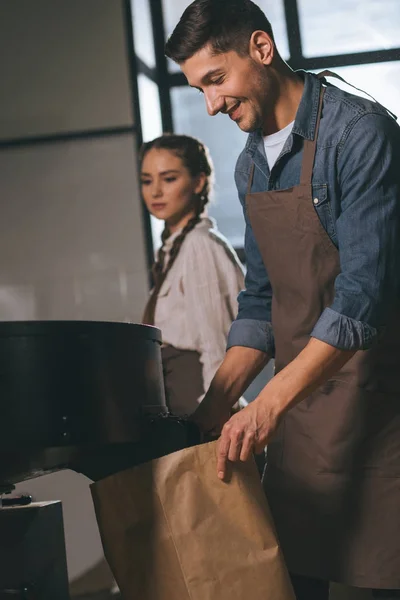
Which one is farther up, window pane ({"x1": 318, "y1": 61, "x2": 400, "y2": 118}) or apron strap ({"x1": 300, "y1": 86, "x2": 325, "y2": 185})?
window pane ({"x1": 318, "y1": 61, "x2": 400, "y2": 118})

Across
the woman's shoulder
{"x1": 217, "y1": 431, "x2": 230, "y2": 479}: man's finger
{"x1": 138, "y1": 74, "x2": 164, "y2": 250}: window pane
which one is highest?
{"x1": 138, "y1": 74, "x2": 164, "y2": 250}: window pane

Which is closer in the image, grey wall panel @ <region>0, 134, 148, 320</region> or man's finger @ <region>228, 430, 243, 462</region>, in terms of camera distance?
man's finger @ <region>228, 430, 243, 462</region>

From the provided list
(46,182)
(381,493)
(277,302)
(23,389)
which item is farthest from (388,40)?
(23,389)

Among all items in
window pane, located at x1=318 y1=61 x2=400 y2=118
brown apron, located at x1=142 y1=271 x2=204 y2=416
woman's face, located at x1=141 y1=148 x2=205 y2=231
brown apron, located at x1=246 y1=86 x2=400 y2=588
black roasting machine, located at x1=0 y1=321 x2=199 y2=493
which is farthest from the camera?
window pane, located at x1=318 y1=61 x2=400 y2=118

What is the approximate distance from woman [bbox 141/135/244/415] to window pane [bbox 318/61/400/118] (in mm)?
734

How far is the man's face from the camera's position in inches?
56.4

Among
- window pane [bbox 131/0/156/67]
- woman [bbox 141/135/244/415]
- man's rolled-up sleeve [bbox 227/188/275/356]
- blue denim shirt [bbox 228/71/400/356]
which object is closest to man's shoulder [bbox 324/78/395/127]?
blue denim shirt [bbox 228/71/400/356]

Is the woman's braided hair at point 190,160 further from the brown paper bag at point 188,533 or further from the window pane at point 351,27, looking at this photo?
the brown paper bag at point 188,533

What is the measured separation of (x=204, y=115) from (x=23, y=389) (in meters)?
2.31

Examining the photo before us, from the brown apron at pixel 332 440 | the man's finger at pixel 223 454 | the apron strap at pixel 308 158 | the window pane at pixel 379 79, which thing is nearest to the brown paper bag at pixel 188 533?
the man's finger at pixel 223 454

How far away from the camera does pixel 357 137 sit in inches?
53.8

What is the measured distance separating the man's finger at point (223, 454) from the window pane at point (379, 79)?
224cm

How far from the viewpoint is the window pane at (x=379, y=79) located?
3.25m

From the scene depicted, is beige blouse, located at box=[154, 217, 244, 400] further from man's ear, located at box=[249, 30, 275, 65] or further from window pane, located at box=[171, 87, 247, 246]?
man's ear, located at box=[249, 30, 275, 65]
